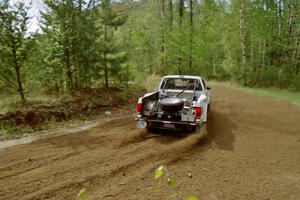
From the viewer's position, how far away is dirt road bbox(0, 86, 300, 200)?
4.72 m

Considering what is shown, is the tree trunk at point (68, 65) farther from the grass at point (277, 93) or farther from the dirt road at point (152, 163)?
the grass at point (277, 93)

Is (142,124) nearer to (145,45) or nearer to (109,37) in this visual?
(109,37)

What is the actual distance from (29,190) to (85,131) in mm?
4010

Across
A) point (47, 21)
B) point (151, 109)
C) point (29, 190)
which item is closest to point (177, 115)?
point (151, 109)

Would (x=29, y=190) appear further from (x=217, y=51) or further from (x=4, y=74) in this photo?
(x=217, y=51)

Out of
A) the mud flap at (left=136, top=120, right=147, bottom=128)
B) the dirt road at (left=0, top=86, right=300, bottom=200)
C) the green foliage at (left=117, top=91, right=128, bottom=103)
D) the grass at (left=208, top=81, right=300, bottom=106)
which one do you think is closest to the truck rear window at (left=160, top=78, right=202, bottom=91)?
the dirt road at (left=0, top=86, right=300, bottom=200)

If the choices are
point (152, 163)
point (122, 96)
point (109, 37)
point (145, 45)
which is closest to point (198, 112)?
point (152, 163)

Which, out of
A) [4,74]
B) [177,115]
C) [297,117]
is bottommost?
[297,117]

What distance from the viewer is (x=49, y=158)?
20.2 ft

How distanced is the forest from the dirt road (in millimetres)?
4459

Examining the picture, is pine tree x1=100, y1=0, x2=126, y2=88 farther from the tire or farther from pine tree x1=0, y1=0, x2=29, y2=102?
the tire

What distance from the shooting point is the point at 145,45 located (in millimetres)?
37188

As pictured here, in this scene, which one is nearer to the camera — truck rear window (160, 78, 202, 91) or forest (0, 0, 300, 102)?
truck rear window (160, 78, 202, 91)

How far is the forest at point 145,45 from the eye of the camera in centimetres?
1057
